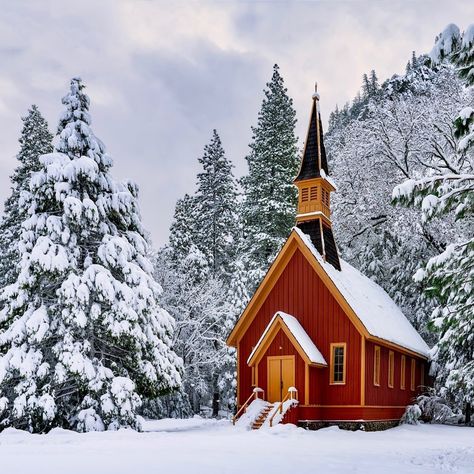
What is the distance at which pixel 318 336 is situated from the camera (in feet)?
76.6

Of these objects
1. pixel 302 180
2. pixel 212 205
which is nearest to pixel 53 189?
pixel 302 180

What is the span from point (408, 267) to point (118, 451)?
77.0ft

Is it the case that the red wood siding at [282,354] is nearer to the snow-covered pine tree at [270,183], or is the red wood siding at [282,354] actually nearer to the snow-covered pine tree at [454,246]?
the snow-covered pine tree at [454,246]

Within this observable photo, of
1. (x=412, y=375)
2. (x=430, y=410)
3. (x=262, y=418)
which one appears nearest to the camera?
(x=262, y=418)

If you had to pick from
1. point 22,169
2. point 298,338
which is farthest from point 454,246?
point 22,169

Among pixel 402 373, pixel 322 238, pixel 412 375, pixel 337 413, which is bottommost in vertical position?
pixel 337 413

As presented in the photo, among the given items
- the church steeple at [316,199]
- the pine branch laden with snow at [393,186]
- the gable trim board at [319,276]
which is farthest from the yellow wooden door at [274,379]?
the pine branch laden with snow at [393,186]

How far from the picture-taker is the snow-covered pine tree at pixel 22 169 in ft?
93.0

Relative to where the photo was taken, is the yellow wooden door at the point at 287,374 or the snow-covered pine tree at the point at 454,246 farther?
the yellow wooden door at the point at 287,374

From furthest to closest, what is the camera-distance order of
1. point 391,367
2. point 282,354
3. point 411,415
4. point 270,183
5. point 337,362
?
1. point 270,183
2. point 411,415
3. point 391,367
4. point 337,362
5. point 282,354

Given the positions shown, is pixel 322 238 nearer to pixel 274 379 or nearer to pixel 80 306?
pixel 274 379

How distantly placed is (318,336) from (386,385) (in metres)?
4.04

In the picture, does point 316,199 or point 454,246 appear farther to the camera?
point 316,199

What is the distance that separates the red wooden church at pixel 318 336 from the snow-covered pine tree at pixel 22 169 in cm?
1209
